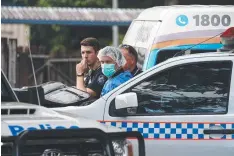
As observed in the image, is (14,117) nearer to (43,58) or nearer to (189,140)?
(189,140)

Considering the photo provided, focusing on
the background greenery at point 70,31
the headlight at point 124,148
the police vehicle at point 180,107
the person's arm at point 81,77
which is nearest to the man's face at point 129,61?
the person's arm at point 81,77

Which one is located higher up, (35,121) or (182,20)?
(182,20)

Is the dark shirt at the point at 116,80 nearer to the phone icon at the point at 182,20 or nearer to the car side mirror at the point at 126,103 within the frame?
the car side mirror at the point at 126,103

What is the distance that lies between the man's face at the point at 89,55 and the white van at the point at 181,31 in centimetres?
53

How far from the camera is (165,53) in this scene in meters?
11.3

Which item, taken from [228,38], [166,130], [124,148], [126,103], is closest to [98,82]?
[228,38]

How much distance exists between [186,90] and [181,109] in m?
0.17

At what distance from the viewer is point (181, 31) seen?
11.5 m

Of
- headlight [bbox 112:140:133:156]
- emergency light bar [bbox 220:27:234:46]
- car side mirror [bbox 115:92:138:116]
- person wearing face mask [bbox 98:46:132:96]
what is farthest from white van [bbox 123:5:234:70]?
headlight [bbox 112:140:133:156]

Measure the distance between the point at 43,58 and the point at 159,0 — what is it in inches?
577

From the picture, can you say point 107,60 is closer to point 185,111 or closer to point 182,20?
point 185,111

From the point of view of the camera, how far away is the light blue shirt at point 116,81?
378 inches

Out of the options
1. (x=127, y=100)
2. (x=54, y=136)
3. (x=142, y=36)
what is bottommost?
(x=127, y=100)

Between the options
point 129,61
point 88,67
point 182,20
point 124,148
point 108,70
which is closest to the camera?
point 124,148
